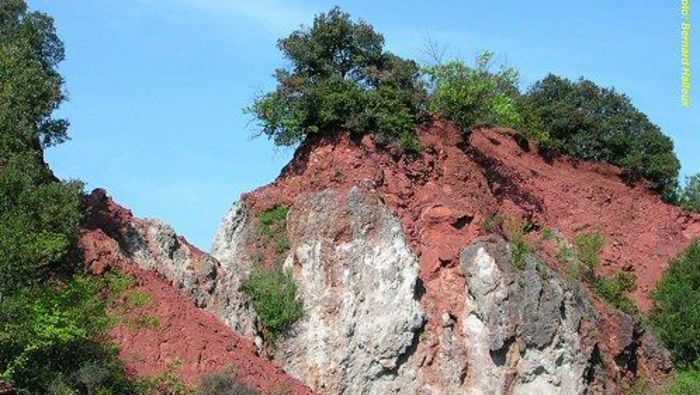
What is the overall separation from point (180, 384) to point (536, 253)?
1130 cm

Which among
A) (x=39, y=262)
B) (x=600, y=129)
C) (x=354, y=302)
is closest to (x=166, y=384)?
(x=39, y=262)

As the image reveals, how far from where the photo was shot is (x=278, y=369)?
26.9 metres

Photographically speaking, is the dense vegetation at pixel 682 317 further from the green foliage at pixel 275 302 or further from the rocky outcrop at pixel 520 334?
the green foliage at pixel 275 302

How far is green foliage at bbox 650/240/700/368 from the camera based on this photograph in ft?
111

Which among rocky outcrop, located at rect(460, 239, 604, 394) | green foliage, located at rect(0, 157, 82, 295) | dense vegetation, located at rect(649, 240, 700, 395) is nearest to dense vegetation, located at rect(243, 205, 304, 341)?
rocky outcrop, located at rect(460, 239, 604, 394)

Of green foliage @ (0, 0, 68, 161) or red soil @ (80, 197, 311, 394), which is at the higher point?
green foliage @ (0, 0, 68, 161)

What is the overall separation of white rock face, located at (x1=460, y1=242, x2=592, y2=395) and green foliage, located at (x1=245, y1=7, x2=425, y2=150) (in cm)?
528

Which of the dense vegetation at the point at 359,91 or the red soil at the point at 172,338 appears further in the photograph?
the dense vegetation at the point at 359,91

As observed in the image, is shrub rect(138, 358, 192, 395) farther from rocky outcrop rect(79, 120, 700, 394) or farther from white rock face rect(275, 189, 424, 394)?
white rock face rect(275, 189, 424, 394)

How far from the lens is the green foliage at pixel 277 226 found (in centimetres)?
3106

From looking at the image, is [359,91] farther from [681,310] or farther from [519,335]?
[681,310]

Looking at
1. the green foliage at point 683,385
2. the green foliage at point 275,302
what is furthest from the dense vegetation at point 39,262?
the green foliage at point 683,385

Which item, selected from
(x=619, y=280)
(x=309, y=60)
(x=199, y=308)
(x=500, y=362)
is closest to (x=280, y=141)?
(x=309, y=60)

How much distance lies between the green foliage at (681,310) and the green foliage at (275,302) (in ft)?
37.6
